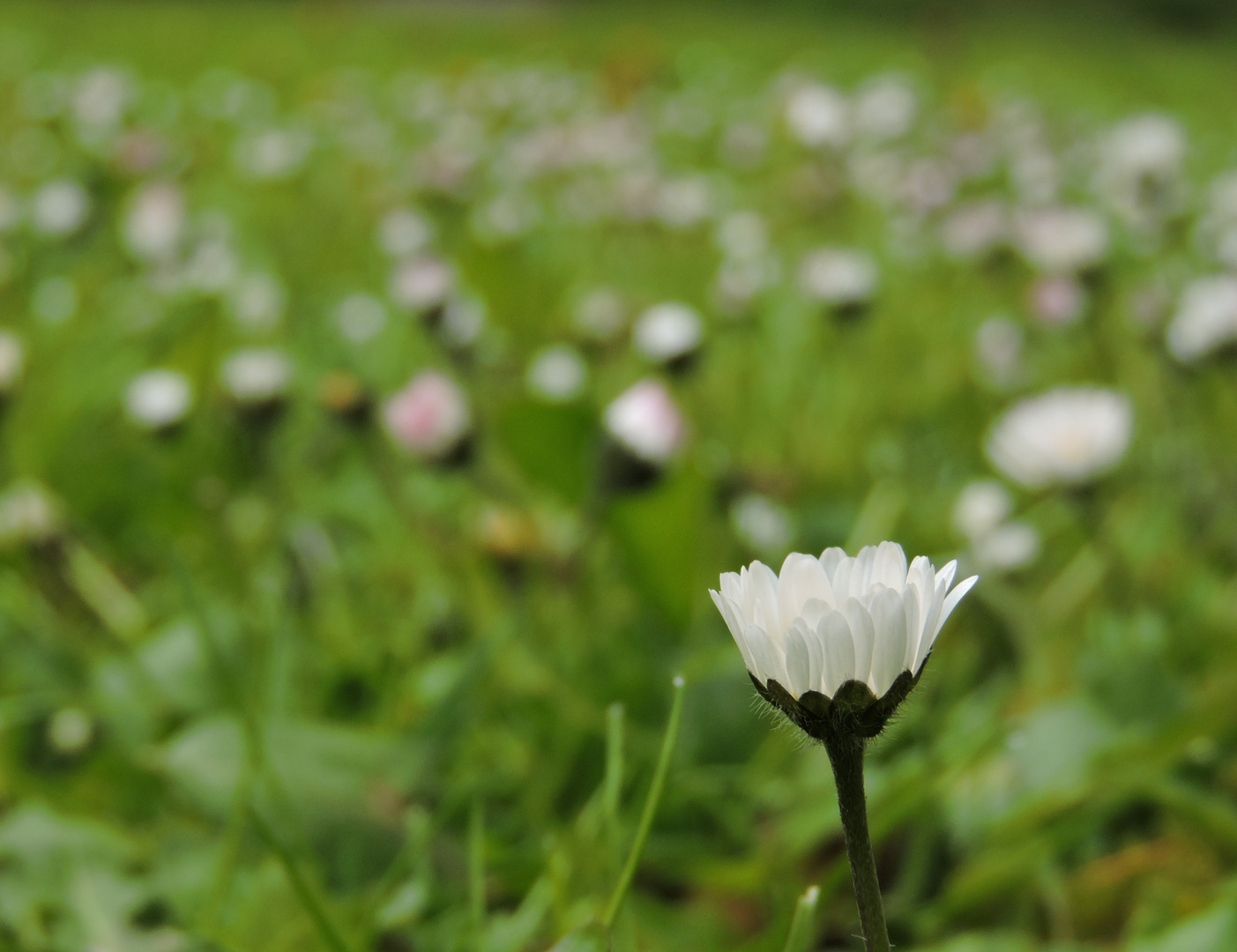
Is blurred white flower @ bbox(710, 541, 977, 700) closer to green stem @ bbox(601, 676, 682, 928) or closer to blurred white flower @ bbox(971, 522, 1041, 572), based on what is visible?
green stem @ bbox(601, 676, 682, 928)

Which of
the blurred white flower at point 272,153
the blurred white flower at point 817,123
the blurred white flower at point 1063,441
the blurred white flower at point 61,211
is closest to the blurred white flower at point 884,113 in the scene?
the blurred white flower at point 817,123

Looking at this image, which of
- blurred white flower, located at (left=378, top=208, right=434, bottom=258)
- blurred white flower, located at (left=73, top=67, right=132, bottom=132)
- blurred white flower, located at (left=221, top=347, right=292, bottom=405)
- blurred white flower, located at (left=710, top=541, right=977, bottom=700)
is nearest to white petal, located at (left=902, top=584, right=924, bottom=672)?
blurred white flower, located at (left=710, top=541, right=977, bottom=700)

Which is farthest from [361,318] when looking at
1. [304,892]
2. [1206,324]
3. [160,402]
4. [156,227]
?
[304,892]

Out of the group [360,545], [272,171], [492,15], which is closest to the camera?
[360,545]

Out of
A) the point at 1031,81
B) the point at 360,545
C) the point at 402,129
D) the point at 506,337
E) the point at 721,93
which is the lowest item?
the point at 360,545

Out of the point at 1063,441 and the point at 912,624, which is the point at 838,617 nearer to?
the point at 912,624

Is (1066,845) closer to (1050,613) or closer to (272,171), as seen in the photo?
(1050,613)

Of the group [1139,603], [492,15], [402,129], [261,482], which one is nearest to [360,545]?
[261,482]
